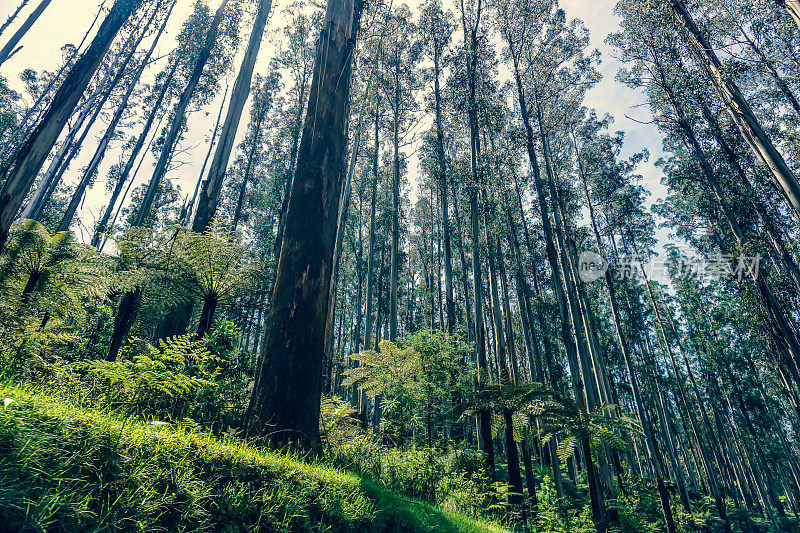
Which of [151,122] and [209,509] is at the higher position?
[151,122]

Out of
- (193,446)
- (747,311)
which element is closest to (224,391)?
(193,446)

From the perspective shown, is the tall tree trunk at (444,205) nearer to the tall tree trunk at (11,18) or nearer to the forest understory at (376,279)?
the forest understory at (376,279)

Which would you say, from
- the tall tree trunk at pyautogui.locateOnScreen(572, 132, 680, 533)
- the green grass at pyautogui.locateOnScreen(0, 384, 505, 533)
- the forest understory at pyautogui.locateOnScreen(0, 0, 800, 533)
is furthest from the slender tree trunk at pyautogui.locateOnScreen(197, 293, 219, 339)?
the tall tree trunk at pyautogui.locateOnScreen(572, 132, 680, 533)

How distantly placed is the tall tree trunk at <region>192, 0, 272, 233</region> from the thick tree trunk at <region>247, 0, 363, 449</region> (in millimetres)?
3289

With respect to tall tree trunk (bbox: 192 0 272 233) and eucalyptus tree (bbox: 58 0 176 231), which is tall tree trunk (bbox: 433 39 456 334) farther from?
eucalyptus tree (bbox: 58 0 176 231)

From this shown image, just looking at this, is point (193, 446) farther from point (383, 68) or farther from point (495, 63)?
point (383, 68)

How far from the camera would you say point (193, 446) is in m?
2.67

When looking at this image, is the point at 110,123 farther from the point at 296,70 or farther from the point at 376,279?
the point at 376,279

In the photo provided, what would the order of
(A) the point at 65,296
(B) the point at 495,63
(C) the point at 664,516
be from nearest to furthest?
(A) the point at 65,296, (C) the point at 664,516, (B) the point at 495,63

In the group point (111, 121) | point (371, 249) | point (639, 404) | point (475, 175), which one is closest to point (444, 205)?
point (475, 175)

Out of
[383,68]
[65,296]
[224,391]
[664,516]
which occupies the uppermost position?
[383,68]

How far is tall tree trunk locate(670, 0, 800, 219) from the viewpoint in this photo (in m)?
7.61

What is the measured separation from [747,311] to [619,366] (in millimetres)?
13603

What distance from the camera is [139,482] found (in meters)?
2.15
